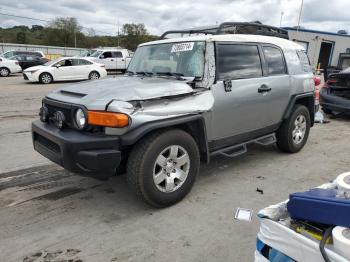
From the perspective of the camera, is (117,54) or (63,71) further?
(117,54)

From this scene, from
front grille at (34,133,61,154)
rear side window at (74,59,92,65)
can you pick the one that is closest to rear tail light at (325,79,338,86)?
front grille at (34,133,61,154)

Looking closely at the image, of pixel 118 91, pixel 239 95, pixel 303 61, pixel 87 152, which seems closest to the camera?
pixel 87 152

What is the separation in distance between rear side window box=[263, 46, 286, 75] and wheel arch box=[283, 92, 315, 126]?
50 centimetres

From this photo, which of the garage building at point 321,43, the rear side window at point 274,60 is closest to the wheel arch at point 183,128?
the rear side window at point 274,60

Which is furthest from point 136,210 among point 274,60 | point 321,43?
point 321,43

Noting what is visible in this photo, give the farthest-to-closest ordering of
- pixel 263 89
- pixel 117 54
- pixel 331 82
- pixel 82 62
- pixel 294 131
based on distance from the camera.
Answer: pixel 117 54
pixel 82 62
pixel 331 82
pixel 294 131
pixel 263 89

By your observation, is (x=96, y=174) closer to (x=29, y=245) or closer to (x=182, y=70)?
(x=29, y=245)

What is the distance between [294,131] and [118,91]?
333 centimetres

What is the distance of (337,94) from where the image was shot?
28.6 ft

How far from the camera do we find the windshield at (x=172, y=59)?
13.6 feet

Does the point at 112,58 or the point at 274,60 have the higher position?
the point at 274,60

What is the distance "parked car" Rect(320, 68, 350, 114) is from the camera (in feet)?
27.7

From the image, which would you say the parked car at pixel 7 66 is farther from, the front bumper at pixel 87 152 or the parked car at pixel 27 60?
the front bumper at pixel 87 152

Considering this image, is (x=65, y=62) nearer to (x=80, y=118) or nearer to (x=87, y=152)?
(x=80, y=118)
